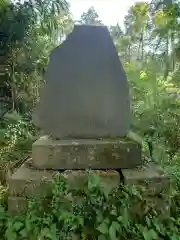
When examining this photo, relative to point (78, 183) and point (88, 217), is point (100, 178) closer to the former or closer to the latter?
point (78, 183)

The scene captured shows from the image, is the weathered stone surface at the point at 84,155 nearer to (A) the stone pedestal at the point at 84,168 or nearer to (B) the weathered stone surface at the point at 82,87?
(A) the stone pedestal at the point at 84,168

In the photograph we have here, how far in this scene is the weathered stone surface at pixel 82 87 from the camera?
9.20 ft

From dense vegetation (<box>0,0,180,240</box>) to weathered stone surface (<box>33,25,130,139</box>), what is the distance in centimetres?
64

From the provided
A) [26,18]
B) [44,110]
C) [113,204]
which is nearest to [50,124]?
[44,110]

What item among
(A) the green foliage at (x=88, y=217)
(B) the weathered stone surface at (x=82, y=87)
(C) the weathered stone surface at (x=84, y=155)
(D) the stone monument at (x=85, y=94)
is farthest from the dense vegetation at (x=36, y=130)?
(B) the weathered stone surface at (x=82, y=87)

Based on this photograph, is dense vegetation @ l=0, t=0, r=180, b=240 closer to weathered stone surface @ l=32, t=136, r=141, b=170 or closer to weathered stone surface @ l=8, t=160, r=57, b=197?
weathered stone surface @ l=8, t=160, r=57, b=197

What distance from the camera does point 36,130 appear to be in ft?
18.9

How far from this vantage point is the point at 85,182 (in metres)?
2.47

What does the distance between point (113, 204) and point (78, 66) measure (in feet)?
3.92

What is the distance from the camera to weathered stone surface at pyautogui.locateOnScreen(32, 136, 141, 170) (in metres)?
2.66

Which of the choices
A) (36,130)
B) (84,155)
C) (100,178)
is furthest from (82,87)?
(36,130)

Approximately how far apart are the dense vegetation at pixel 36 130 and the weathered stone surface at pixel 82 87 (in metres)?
0.64

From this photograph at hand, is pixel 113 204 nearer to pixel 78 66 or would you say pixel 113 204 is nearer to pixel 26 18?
pixel 78 66

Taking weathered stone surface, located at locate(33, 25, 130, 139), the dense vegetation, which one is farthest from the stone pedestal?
weathered stone surface, located at locate(33, 25, 130, 139)
